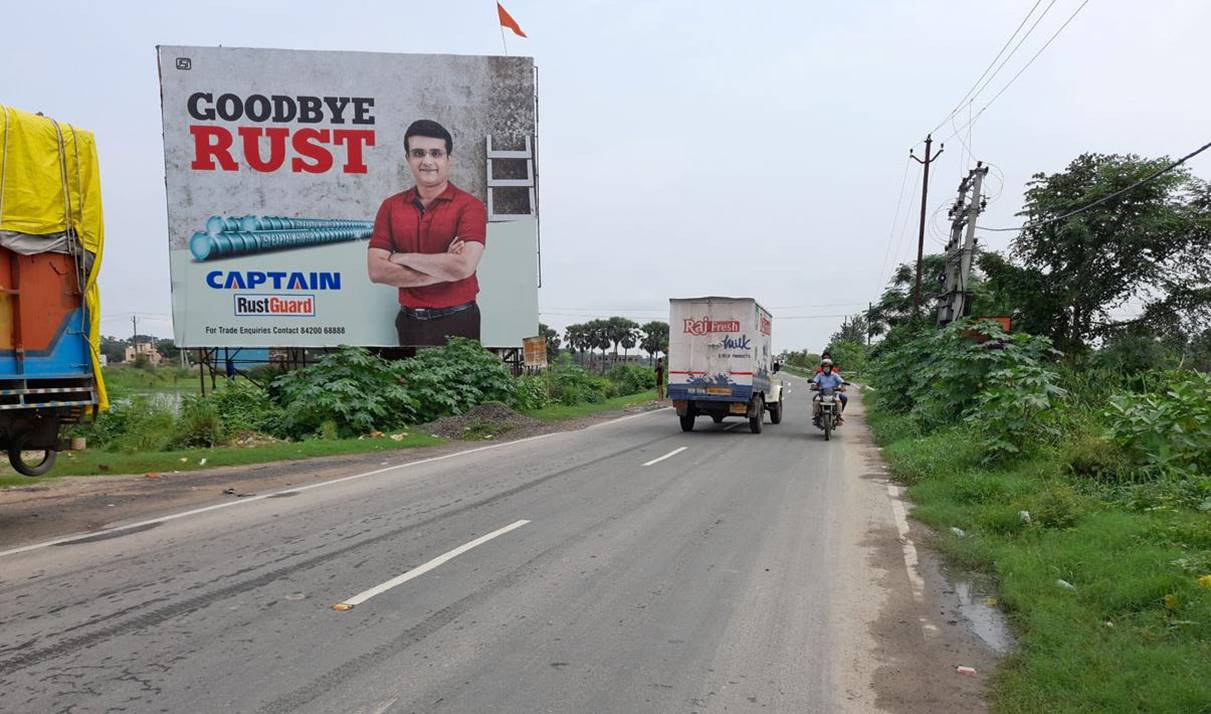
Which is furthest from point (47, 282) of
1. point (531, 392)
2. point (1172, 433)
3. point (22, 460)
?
point (531, 392)

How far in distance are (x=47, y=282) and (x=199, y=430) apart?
28.1 feet

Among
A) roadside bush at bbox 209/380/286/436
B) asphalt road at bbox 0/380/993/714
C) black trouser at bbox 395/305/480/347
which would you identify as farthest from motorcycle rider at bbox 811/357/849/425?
black trouser at bbox 395/305/480/347

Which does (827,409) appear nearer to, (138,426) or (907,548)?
(907,548)

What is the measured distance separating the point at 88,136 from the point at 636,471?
844cm

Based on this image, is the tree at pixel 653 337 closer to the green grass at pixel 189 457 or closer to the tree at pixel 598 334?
the tree at pixel 598 334

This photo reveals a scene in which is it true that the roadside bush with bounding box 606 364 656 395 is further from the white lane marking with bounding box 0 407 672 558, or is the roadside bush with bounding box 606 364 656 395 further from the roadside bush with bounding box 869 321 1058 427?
the white lane marking with bounding box 0 407 672 558

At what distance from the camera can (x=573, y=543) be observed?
737 centimetres

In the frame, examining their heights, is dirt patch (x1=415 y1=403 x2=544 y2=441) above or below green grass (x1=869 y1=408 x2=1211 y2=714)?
below

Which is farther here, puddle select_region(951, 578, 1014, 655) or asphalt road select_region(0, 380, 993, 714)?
puddle select_region(951, 578, 1014, 655)

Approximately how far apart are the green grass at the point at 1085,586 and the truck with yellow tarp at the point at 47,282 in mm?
8617

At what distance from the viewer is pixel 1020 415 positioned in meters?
11.3

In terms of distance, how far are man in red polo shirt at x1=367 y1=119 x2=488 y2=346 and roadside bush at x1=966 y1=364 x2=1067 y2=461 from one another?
20.6 meters

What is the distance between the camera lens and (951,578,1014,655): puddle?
16.7ft

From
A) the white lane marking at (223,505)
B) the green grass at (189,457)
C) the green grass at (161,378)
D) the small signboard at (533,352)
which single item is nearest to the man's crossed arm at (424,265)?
the small signboard at (533,352)
